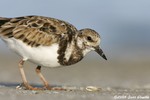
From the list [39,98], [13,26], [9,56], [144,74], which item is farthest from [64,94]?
[9,56]

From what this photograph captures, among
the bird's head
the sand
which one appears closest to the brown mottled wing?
the bird's head

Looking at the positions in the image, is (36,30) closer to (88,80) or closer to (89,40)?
(89,40)

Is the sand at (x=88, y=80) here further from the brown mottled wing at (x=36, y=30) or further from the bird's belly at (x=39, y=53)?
the brown mottled wing at (x=36, y=30)

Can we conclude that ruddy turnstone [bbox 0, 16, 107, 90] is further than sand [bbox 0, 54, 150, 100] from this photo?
Yes

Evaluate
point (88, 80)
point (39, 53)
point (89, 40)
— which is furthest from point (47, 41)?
point (88, 80)

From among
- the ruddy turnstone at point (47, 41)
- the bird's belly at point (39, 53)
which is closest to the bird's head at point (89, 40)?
the ruddy turnstone at point (47, 41)

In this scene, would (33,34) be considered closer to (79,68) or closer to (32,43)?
(32,43)

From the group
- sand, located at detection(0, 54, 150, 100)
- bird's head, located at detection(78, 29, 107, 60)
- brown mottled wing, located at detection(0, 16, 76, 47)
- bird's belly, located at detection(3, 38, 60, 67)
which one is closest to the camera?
sand, located at detection(0, 54, 150, 100)

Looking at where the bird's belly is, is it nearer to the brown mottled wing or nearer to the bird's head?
the brown mottled wing
